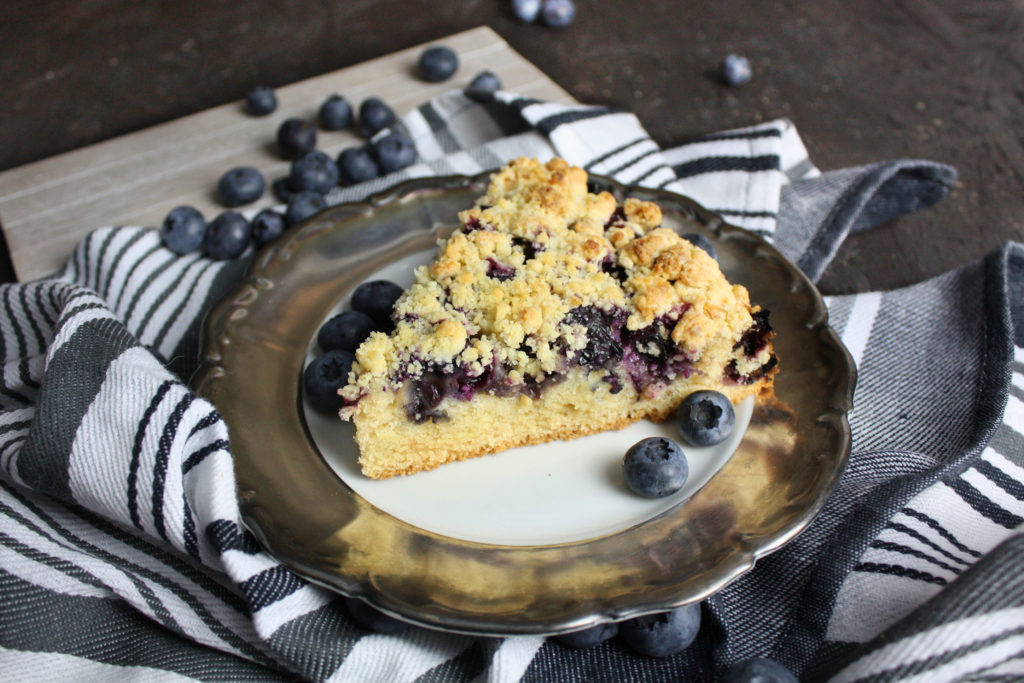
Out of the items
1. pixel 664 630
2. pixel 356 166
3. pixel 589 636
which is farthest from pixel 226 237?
pixel 664 630

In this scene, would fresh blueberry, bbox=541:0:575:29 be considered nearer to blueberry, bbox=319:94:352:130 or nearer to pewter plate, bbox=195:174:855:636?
blueberry, bbox=319:94:352:130

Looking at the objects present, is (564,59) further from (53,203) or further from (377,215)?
(53,203)

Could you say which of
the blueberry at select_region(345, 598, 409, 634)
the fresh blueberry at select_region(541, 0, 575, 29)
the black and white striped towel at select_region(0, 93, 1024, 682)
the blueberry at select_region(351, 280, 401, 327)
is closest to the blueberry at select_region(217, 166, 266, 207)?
the black and white striped towel at select_region(0, 93, 1024, 682)

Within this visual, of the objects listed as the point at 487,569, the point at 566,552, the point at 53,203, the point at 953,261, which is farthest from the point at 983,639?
the point at 53,203

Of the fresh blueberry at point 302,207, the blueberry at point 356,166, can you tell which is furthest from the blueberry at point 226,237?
the blueberry at point 356,166

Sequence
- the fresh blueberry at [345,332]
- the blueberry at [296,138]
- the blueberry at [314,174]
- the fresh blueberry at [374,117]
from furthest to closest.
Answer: the fresh blueberry at [374,117]
the blueberry at [296,138]
the blueberry at [314,174]
the fresh blueberry at [345,332]

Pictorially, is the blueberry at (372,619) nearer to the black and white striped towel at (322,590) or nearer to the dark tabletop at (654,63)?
the black and white striped towel at (322,590)
